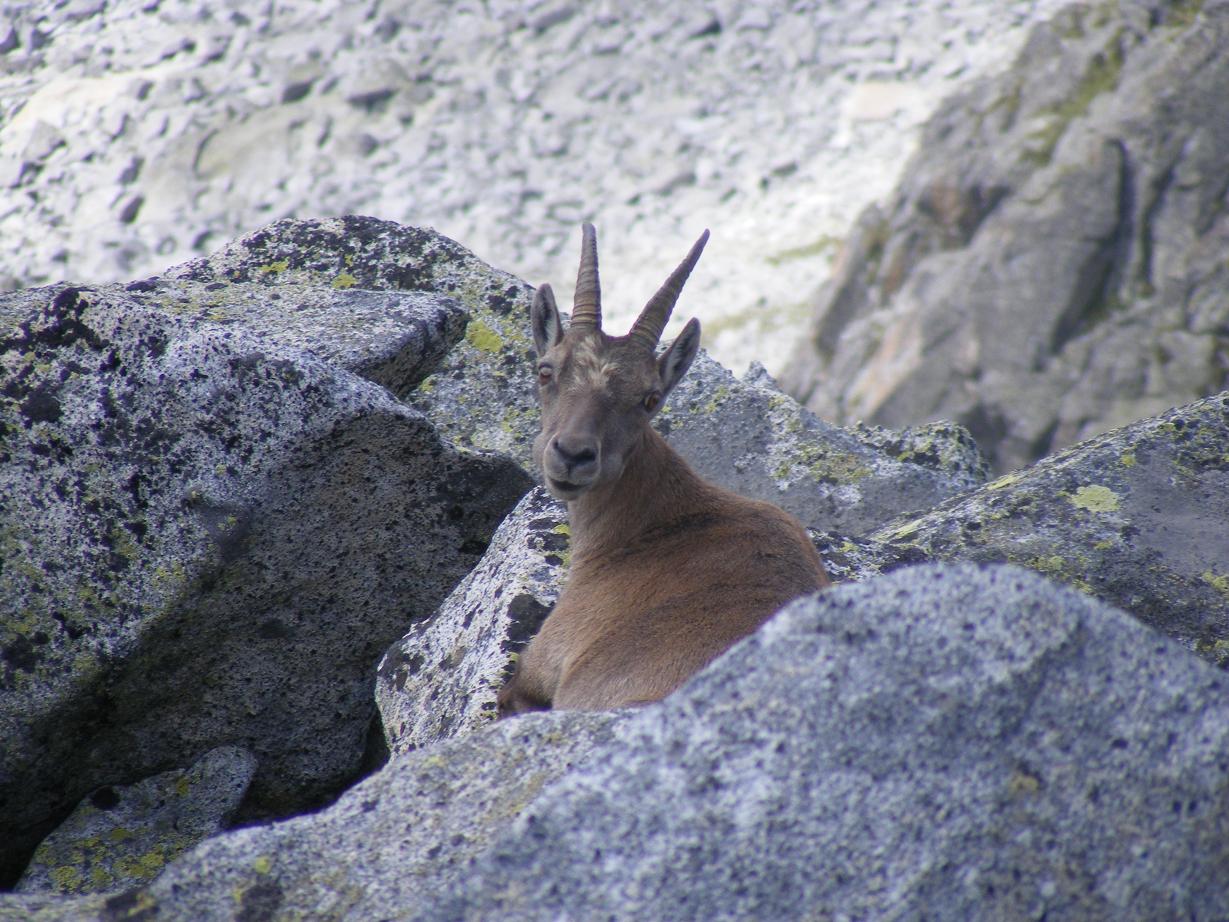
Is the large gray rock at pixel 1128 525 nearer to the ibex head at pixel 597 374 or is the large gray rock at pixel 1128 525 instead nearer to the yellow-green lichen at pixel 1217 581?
the yellow-green lichen at pixel 1217 581

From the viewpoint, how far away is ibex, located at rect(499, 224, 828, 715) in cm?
593

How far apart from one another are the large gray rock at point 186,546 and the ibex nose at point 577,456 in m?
0.63

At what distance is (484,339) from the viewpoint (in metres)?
8.65

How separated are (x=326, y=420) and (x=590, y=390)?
1.95 metres

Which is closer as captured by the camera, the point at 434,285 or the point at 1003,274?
the point at 434,285

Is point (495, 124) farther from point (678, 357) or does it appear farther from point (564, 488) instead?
point (564, 488)

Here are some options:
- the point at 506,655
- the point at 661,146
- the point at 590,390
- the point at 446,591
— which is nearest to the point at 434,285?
the point at 590,390

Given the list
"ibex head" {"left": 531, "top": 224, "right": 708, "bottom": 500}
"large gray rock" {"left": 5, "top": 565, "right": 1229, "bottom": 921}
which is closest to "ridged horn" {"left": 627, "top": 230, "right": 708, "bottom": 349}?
"ibex head" {"left": 531, "top": 224, "right": 708, "bottom": 500}

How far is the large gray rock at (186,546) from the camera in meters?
5.25

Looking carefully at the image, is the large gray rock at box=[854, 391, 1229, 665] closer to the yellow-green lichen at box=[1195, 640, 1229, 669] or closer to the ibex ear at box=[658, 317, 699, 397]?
the yellow-green lichen at box=[1195, 640, 1229, 669]

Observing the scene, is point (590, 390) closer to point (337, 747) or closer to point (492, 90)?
point (337, 747)

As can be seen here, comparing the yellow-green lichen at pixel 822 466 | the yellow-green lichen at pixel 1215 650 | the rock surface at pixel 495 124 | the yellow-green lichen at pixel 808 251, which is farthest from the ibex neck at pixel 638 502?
the yellow-green lichen at pixel 808 251

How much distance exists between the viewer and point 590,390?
7207 millimetres

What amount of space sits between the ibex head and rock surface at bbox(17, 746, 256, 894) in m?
2.18
